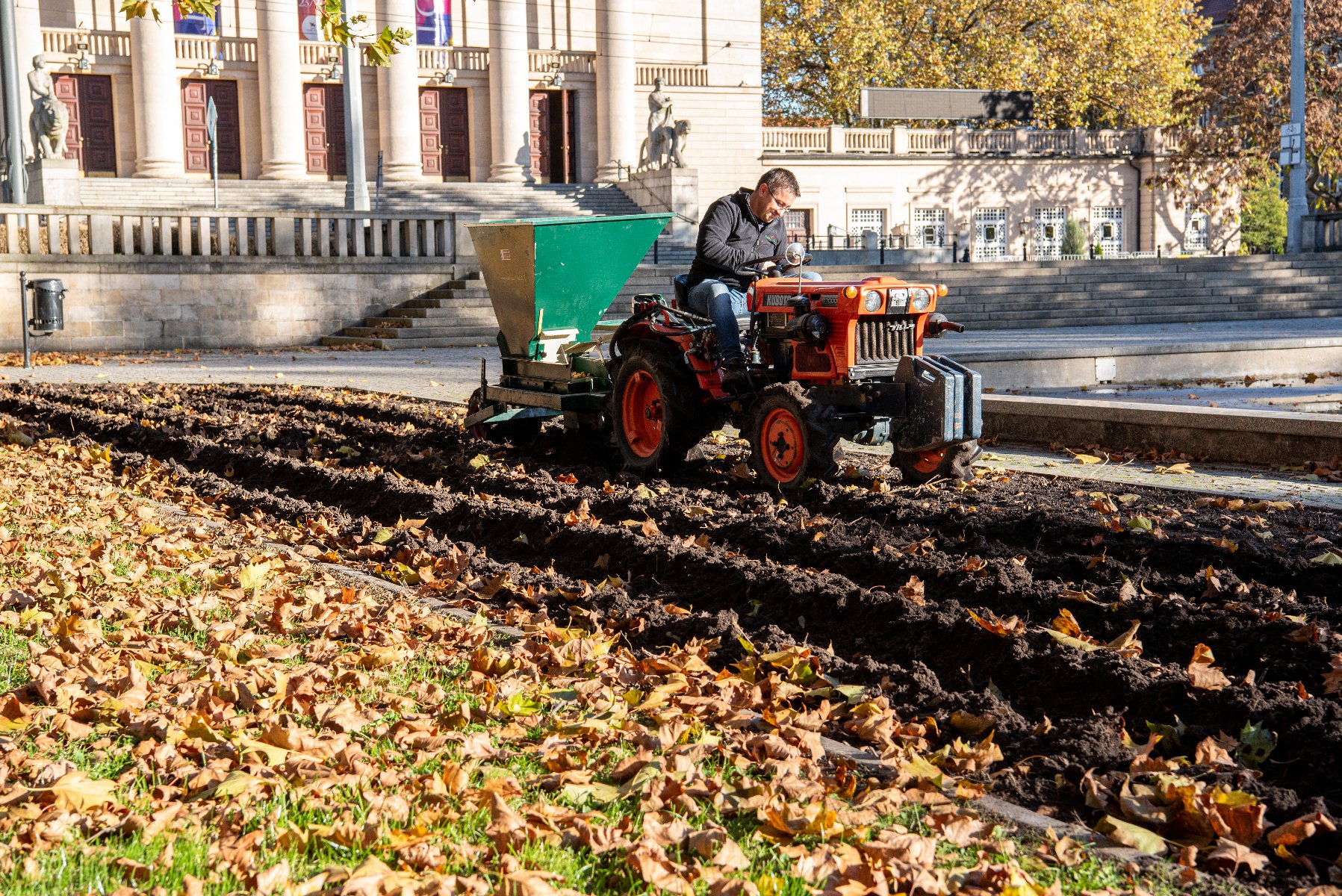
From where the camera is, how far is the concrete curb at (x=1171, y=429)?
9016 mm

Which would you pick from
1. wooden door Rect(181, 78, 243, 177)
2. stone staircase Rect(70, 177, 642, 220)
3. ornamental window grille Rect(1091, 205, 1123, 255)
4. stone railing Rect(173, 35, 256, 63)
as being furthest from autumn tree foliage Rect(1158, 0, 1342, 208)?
wooden door Rect(181, 78, 243, 177)

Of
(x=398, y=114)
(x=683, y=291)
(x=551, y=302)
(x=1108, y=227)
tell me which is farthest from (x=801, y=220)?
(x=683, y=291)

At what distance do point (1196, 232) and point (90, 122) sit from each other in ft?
140

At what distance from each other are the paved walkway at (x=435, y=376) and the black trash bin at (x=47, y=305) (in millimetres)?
827

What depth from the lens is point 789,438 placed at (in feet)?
26.9

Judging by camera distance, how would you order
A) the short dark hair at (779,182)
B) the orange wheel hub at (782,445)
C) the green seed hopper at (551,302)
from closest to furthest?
the orange wheel hub at (782,445) → the short dark hair at (779,182) → the green seed hopper at (551,302)

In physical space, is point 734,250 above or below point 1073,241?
below

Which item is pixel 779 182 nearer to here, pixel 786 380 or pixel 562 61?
pixel 786 380

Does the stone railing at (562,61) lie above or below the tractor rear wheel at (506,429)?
above

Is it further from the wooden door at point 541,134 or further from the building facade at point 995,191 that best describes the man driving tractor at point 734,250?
the building facade at point 995,191

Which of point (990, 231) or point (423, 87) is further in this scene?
point (990, 231)

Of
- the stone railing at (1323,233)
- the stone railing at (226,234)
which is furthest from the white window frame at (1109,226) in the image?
the stone railing at (226,234)

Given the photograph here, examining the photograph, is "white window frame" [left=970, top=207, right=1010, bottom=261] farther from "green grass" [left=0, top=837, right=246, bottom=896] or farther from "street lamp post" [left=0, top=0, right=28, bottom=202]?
"green grass" [left=0, top=837, right=246, bottom=896]

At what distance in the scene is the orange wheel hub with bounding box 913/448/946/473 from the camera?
27.2ft
